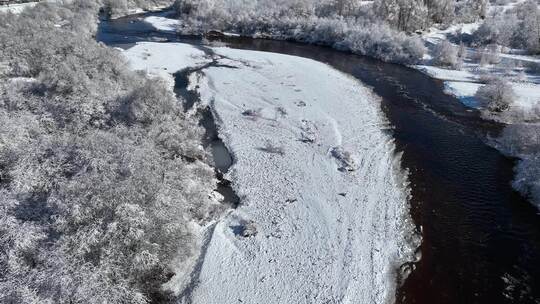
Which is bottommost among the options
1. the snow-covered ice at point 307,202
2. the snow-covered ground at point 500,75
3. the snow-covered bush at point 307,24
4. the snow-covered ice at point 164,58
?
the snow-covered ice at point 307,202

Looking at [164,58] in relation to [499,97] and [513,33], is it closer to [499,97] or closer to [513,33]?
[499,97]

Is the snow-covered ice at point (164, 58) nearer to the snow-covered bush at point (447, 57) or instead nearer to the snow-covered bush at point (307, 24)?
the snow-covered bush at point (307, 24)

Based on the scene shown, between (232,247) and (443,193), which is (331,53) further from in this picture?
(232,247)

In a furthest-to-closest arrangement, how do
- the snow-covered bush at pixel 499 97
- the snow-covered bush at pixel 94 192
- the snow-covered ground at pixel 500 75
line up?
1. the snow-covered ground at pixel 500 75
2. the snow-covered bush at pixel 499 97
3. the snow-covered bush at pixel 94 192

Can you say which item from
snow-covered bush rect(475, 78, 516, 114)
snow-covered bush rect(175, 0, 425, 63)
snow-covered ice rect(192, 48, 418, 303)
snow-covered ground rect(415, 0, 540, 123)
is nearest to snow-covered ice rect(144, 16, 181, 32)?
snow-covered bush rect(175, 0, 425, 63)

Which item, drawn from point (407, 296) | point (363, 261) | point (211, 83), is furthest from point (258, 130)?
point (407, 296)

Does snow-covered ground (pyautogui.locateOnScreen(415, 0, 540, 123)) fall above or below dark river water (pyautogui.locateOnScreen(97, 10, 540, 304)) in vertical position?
above

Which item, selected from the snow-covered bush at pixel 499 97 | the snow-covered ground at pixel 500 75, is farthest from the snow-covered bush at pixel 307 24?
the snow-covered bush at pixel 499 97

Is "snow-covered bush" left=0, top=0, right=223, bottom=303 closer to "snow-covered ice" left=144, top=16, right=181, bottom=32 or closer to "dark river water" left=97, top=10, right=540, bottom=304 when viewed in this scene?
"dark river water" left=97, top=10, right=540, bottom=304
